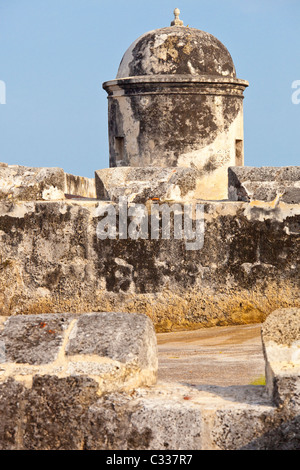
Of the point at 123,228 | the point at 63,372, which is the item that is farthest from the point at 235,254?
the point at 63,372

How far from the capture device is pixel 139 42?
12.5 metres

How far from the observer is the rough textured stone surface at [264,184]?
581 cm

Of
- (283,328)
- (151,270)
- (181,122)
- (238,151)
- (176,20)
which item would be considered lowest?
(151,270)

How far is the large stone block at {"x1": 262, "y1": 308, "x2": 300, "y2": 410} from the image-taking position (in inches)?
104

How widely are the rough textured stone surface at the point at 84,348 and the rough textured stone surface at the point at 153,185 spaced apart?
111 inches

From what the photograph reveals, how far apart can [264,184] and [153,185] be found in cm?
88

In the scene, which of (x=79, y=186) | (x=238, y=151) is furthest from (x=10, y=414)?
(x=238, y=151)

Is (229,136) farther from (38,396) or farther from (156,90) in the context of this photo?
(38,396)

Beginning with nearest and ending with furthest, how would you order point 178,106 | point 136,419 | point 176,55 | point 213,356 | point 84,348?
point 136,419 < point 84,348 < point 213,356 < point 178,106 < point 176,55

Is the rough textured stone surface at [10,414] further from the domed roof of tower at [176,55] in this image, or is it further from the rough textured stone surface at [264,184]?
the domed roof of tower at [176,55]

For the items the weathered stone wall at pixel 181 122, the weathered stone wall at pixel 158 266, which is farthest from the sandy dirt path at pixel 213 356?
the weathered stone wall at pixel 181 122

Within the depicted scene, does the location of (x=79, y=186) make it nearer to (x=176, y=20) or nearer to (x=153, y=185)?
(x=176, y=20)

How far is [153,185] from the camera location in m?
5.94

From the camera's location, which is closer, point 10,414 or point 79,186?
point 10,414
